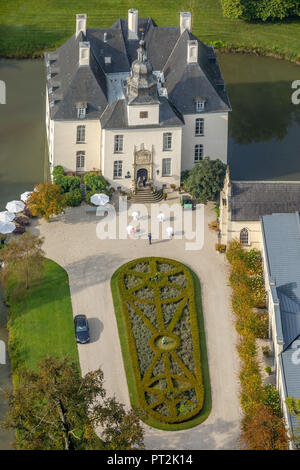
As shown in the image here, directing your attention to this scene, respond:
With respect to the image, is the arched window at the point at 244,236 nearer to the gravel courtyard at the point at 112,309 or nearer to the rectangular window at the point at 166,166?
the gravel courtyard at the point at 112,309

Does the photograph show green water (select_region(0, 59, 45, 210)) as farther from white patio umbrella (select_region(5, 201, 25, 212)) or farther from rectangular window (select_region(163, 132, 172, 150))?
rectangular window (select_region(163, 132, 172, 150))

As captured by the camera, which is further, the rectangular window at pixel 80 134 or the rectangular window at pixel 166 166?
the rectangular window at pixel 80 134

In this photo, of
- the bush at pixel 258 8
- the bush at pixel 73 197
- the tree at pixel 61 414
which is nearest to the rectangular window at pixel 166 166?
the bush at pixel 73 197

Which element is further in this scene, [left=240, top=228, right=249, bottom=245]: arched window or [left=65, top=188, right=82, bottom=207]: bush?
[left=65, top=188, right=82, bottom=207]: bush

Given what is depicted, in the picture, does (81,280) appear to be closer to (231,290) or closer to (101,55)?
(231,290)

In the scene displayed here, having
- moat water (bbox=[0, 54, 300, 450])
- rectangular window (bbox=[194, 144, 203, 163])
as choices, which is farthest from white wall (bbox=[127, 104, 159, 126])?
moat water (bbox=[0, 54, 300, 450])

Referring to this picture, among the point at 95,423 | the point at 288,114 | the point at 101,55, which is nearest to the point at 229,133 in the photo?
the point at 288,114
